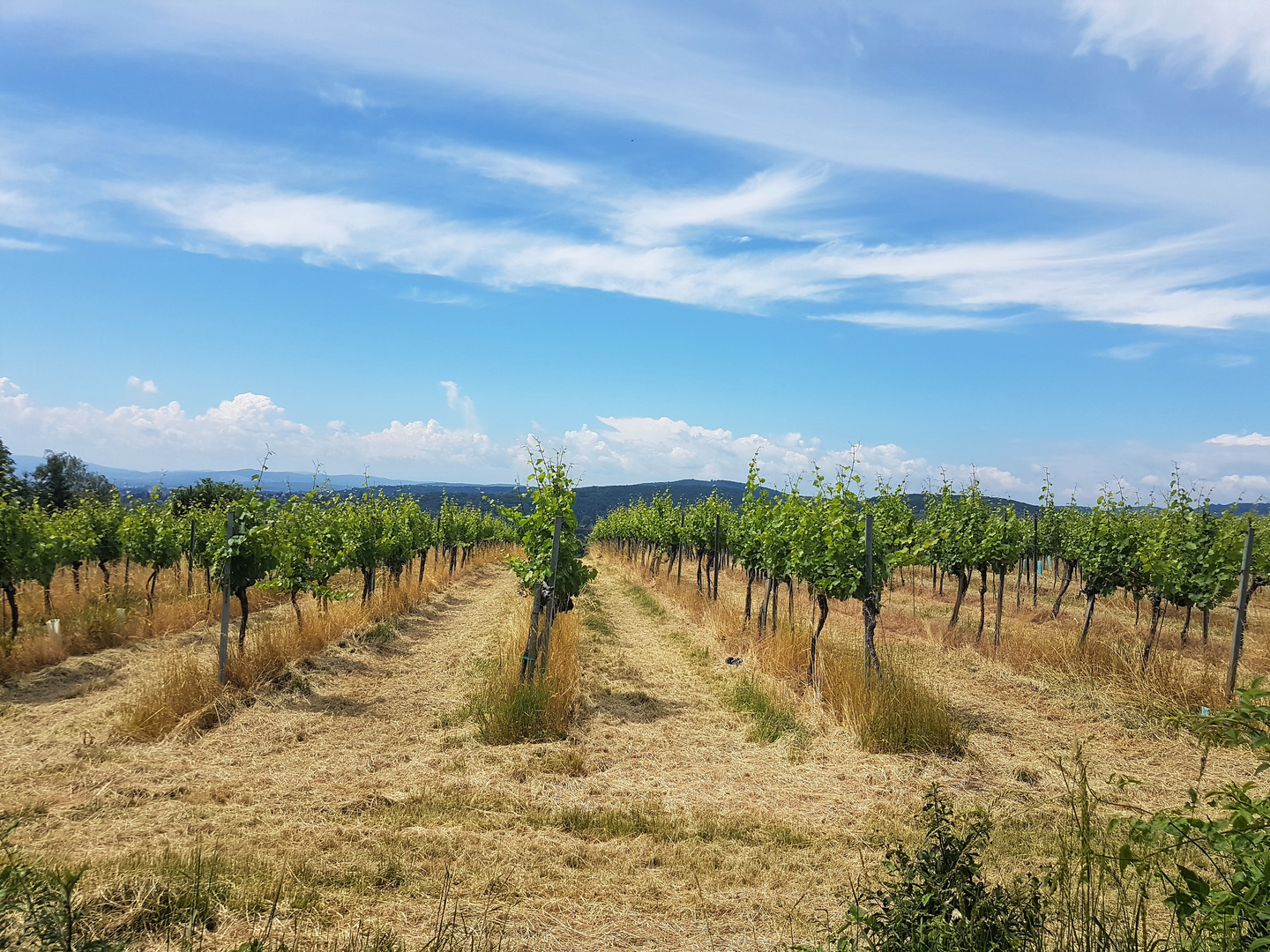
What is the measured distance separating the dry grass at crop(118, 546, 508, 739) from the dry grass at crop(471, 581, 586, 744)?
299 cm

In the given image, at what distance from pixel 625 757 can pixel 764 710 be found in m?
2.26

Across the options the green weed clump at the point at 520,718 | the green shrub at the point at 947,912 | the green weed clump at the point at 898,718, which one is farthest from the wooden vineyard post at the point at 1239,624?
the green weed clump at the point at 520,718

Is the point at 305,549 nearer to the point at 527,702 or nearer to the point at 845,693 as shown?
the point at 527,702

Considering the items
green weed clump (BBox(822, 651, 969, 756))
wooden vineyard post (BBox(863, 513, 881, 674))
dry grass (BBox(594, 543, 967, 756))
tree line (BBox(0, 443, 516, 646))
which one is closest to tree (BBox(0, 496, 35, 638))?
tree line (BBox(0, 443, 516, 646))

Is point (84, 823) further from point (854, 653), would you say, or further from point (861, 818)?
point (854, 653)

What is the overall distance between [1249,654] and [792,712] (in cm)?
1226

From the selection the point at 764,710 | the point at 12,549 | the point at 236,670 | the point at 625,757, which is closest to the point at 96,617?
the point at 12,549

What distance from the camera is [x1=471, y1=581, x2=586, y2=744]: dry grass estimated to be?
817 cm

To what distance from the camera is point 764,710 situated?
9.07 meters

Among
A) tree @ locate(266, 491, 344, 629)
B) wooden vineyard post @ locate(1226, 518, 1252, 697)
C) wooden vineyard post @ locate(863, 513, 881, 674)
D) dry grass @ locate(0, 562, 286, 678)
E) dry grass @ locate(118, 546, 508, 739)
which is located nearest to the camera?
dry grass @ locate(118, 546, 508, 739)

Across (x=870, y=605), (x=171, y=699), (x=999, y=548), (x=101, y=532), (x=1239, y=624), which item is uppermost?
(x=999, y=548)

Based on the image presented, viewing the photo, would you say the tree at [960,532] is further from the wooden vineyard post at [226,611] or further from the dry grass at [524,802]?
the wooden vineyard post at [226,611]

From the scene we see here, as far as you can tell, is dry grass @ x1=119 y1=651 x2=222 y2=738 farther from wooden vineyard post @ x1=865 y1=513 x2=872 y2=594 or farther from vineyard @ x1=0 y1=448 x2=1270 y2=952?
wooden vineyard post @ x1=865 y1=513 x2=872 y2=594

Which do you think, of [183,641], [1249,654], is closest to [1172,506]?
[1249,654]
